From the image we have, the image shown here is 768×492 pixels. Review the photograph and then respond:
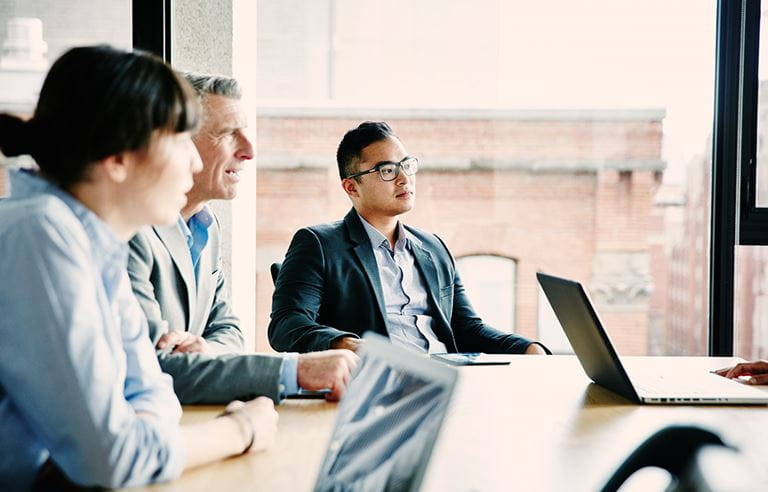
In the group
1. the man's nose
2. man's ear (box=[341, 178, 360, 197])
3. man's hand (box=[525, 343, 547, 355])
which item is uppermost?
the man's nose

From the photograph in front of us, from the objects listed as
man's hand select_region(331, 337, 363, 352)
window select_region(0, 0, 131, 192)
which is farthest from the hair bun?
window select_region(0, 0, 131, 192)

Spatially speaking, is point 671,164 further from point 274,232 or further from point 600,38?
point 274,232

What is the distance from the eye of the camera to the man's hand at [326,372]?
5.89ft

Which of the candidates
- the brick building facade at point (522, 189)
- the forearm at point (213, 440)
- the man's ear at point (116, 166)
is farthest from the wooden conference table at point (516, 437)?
the brick building facade at point (522, 189)

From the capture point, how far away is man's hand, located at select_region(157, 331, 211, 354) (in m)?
1.96

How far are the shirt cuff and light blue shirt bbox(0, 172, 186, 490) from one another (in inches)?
20.9

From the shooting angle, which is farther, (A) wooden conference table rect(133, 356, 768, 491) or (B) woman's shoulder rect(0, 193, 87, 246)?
(A) wooden conference table rect(133, 356, 768, 491)

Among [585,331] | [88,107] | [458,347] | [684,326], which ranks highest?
[88,107]

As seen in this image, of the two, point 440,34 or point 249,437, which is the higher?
point 440,34

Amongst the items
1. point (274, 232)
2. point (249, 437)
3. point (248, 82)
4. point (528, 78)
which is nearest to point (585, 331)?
point (249, 437)

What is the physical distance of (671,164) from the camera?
6.40 meters

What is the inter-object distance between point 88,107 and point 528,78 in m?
5.48

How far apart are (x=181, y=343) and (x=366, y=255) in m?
1.25

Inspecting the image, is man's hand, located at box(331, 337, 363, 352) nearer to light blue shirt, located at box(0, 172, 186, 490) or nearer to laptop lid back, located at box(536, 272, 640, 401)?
laptop lid back, located at box(536, 272, 640, 401)
